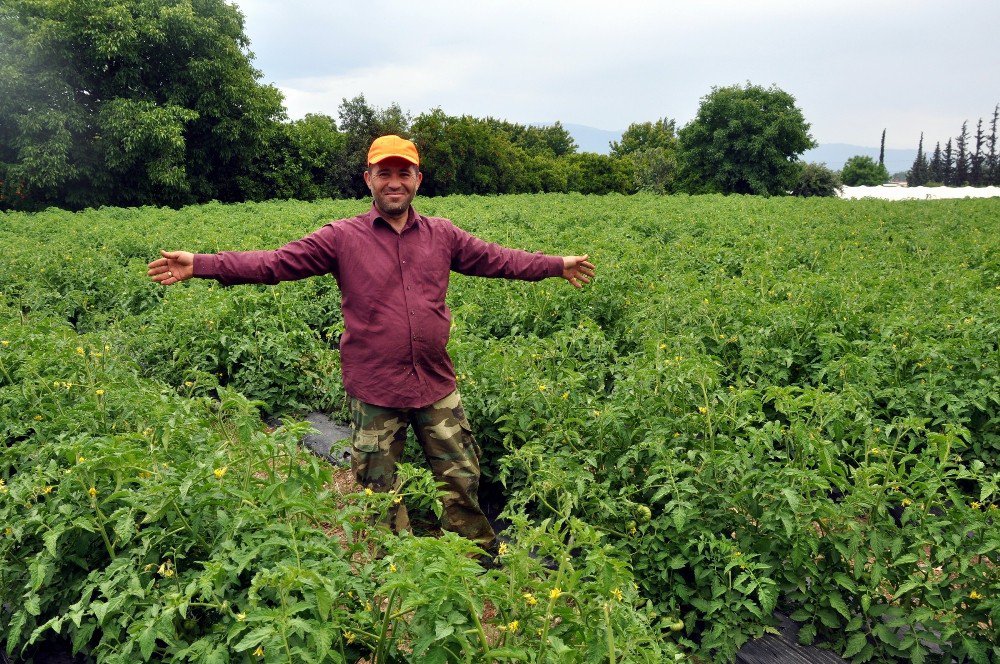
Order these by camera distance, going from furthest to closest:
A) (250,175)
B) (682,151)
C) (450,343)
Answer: (682,151) → (250,175) → (450,343)

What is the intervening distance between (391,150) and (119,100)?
33102 mm

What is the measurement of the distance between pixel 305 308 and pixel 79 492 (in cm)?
481

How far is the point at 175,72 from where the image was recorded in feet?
112

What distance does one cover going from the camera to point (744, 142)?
60.2m

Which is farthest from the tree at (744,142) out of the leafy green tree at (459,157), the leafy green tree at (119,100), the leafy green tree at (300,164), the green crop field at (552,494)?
the green crop field at (552,494)

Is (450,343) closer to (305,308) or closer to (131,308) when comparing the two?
(305,308)

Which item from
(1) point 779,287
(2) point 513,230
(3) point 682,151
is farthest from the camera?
(3) point 682,151

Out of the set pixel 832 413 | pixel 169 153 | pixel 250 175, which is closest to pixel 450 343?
pixel 832 413

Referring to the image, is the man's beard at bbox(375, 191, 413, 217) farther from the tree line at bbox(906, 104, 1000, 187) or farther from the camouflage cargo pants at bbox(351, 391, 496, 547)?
the tree line at bbox(906, 104, 1000, 187)

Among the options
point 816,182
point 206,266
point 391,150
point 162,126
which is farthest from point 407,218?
point 816,182

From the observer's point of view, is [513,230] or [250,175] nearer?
[513,230]

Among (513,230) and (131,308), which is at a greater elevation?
(513,230)

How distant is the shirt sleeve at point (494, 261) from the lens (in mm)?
3945

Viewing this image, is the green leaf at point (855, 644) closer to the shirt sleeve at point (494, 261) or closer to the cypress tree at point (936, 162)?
the shirt sleeve at point (494, 261)
